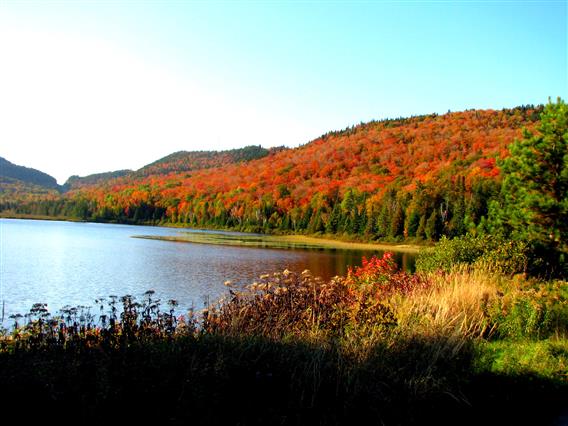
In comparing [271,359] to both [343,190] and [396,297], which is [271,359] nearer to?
[396,297]

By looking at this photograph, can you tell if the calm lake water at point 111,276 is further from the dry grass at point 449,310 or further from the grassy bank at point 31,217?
the grassy bank at point 31,217

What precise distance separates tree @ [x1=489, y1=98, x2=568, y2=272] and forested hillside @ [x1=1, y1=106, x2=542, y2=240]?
5557 centimetres

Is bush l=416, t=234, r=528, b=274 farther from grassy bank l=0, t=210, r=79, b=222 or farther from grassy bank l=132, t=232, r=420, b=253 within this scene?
grassy bank l=0, t=210, r=79, b=222

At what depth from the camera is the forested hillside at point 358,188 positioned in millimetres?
91875

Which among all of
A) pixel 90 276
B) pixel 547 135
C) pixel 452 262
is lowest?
pixel 90 276

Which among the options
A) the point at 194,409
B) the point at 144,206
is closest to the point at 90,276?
the point at 194,409

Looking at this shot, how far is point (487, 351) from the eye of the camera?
750 cm

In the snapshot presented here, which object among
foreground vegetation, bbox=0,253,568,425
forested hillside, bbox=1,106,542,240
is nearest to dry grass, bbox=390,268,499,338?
foreground vegetation, bbox=0,253,568,425

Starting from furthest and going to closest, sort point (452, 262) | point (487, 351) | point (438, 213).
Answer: point (438, 213) → point (452, 262) → point (487, 351)

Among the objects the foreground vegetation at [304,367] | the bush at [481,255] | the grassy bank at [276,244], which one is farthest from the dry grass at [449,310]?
the grassy bank at [276,244]

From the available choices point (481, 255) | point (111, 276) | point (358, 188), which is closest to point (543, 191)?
point (481, 255)

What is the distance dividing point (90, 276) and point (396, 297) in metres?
21.6

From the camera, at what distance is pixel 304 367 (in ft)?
18.3

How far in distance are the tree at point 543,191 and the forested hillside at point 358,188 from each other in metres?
55.6
